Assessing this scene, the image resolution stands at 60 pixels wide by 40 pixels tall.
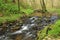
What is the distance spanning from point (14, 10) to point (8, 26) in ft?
29.2

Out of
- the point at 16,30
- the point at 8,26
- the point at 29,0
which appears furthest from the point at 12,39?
the point at 29,0

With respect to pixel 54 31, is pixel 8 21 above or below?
below

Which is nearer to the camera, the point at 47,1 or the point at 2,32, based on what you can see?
the point at 2,32

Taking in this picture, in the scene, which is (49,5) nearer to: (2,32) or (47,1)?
(47,1)

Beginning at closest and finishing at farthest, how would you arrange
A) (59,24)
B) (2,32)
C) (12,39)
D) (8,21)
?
(59,24) < (12,39) < (2,32) < (8,21)

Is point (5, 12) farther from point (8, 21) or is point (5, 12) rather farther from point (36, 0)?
point (36, 0)

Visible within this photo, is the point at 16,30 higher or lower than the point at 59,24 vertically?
lower

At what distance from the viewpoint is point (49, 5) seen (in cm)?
5081

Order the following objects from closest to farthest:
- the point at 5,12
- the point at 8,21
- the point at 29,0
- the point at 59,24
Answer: the point at 59,24 < the point at 8,21 < the point at 5,12 < the point at 29,0

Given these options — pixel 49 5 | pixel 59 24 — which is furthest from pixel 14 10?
pixel 49 5

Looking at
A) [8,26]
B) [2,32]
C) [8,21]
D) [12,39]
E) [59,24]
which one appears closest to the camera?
[59,24]

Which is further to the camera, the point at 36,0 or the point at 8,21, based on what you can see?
the point at 36,0

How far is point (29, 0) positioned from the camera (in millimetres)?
49406

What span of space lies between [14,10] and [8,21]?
6.61 meters
